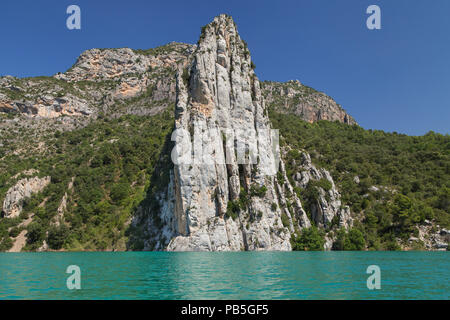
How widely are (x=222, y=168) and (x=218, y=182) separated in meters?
3.39

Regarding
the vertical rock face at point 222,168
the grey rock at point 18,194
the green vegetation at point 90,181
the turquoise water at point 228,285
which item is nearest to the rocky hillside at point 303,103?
the green vegetation at point 90,181

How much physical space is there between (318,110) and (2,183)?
135172mm

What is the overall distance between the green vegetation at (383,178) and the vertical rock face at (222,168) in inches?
659

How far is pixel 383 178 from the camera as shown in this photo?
91.1 meters

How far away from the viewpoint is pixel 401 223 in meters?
75.8

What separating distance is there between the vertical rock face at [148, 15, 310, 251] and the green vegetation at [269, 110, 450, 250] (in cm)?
1673

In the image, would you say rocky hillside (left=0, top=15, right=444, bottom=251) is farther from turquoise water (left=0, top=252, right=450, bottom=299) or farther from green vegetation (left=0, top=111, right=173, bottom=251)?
turquoise water (left=0, top=252, right=450, bottom=299)

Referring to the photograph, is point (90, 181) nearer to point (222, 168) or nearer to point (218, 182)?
point (218, 182)

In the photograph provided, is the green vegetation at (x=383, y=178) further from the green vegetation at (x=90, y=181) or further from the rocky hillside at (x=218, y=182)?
the green vegetation at (x=90, y=181)

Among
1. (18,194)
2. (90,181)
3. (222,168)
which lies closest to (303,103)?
(222,168)

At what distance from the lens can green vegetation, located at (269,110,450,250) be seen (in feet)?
247

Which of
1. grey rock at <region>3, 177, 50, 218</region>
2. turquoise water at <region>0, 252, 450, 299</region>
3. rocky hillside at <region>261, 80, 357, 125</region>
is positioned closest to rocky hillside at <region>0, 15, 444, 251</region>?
grey rock at <region>3, 177, 50, 218</region>

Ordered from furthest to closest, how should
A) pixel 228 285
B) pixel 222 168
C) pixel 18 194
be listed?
1. pixel 18 194
2. pixel 222 168
3. pixel 228 285
